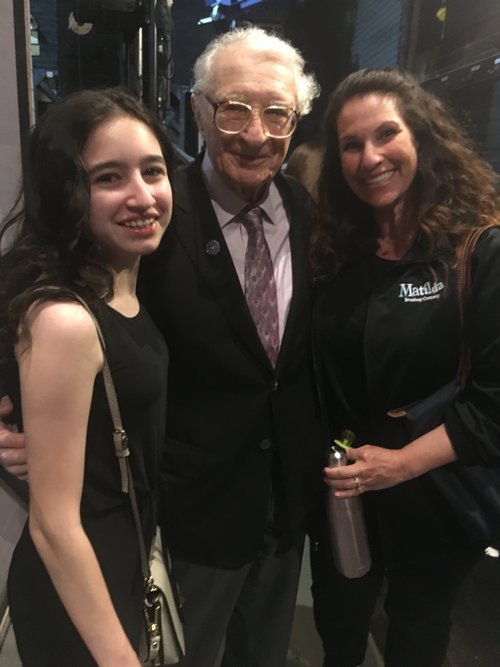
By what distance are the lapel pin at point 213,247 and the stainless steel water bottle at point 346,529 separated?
1.78 ft

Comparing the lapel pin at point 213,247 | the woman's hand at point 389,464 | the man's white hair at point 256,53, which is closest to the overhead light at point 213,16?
the man's white hair at point 256,53

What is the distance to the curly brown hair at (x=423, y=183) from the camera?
1194mm

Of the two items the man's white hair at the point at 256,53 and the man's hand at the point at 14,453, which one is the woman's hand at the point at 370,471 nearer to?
the man's hand at the point at 14,453

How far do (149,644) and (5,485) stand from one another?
725mm

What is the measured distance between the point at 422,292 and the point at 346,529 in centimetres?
61

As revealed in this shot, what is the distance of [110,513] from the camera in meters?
0.93

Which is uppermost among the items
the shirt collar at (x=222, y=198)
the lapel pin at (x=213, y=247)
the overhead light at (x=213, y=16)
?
the overhead light at (x=213, y=16)

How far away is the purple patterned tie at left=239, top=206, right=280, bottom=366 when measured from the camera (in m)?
1.20

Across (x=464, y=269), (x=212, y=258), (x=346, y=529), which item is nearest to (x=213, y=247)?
(x=212, y=258)

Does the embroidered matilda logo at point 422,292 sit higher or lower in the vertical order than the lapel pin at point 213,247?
lower

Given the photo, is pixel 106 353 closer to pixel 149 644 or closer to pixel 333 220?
pixel 149 644

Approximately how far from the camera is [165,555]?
1.12 metres

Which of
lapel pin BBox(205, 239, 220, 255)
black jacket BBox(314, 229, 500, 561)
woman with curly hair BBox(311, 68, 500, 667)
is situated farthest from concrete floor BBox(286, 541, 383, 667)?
lapel pin BBox(205, 239, 220, 255)

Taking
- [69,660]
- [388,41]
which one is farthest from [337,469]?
[388,41]
